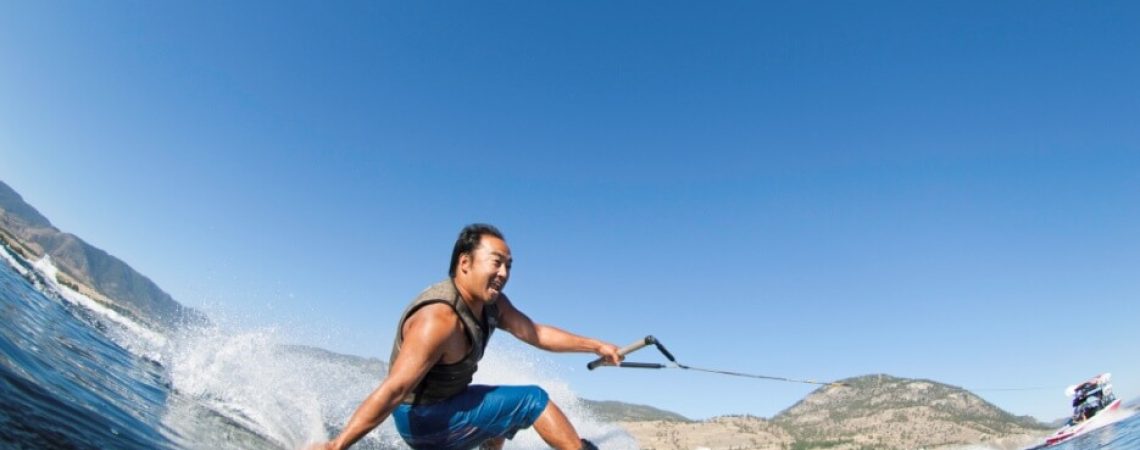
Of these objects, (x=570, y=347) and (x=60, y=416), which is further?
(x=570, y=347)

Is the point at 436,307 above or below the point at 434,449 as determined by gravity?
above

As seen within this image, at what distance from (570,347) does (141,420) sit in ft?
18.3

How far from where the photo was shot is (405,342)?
196 inches

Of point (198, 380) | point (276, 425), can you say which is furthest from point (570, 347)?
point (198, 380)

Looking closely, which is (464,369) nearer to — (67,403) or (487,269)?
(487,269)

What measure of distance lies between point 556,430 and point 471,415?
0.77 m

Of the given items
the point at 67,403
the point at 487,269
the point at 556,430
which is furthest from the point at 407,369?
the point at 67,403

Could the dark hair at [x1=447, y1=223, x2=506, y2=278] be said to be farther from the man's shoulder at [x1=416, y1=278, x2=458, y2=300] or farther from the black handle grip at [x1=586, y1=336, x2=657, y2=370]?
the black handle grip at [x1=586, y1=336, x2=657, y2=370]

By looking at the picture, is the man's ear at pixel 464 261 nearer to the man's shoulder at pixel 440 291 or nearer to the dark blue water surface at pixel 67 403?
the man's shoulder at pixel 440 291

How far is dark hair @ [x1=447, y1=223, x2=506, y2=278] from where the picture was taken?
222 inches

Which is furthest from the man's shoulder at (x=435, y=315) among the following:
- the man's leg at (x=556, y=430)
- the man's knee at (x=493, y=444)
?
the man's knee at (x=493, y=444)

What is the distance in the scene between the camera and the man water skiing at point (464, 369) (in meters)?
5.23

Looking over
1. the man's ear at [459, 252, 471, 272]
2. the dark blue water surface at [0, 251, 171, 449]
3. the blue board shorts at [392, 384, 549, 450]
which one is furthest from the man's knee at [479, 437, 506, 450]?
the dark blue water surface at [0, 251, 171, 449]

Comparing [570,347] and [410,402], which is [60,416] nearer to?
[410,402]
